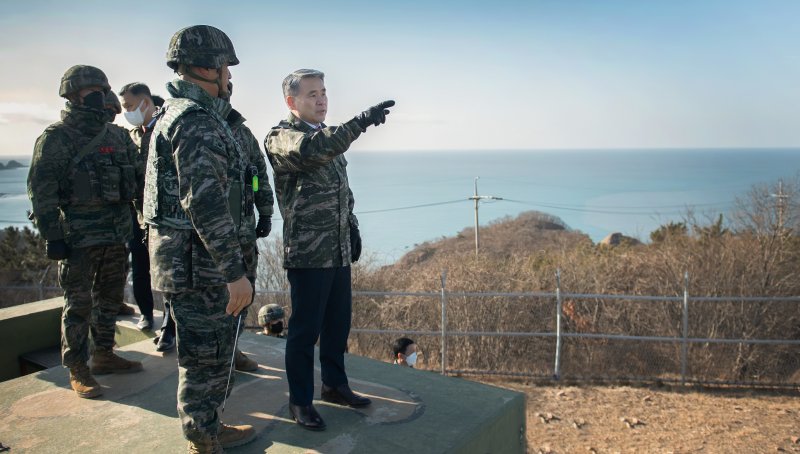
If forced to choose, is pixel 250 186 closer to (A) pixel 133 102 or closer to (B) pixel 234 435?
(B) pixel 234 435

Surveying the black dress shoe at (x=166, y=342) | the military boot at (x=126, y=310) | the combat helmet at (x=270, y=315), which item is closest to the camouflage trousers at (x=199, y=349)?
the black dress shoe at (x=166, y=342)

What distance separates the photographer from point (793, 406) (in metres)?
9.16

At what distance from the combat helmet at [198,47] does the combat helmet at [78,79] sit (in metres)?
1.36

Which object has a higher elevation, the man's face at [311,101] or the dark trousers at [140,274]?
the man's face at [311,101]

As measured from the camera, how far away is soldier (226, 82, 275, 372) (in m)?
2.59

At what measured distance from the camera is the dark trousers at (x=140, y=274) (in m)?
4.86

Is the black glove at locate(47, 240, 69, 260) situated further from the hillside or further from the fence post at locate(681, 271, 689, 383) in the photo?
the hillside

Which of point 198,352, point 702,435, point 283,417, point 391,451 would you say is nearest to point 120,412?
point 283,417

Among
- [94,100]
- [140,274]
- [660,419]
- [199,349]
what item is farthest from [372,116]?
[660,419]

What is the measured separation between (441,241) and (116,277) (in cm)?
3304

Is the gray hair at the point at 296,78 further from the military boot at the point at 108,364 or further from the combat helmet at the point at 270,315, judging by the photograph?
the combat helmet at the point at 270,315

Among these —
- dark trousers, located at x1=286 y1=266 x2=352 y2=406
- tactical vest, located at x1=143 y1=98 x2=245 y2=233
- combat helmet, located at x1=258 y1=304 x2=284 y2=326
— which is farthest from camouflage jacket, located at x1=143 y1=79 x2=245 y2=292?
combat helmet, located at x1=258 y1=304 x2=284 y2=326

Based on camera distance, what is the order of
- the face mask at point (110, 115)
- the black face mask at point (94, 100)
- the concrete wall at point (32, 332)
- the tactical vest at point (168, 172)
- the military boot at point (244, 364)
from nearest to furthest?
the tactical vest at point (168, 172), the black face mask at point (94, 100), the face mask at point (110, 115), the military boot at point (244, 364), the concrete wall at point (32, 332)

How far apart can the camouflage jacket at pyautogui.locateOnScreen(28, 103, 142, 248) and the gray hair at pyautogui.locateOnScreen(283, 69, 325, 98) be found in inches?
58.1
